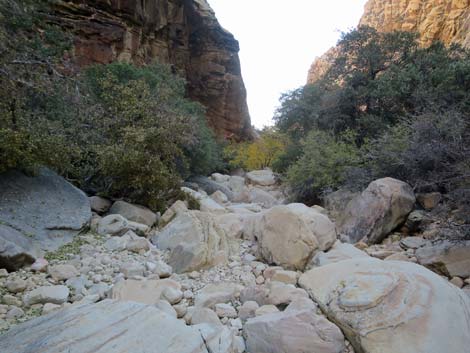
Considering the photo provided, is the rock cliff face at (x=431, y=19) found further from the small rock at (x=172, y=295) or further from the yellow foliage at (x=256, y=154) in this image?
the small rock at (x=172, y=295)

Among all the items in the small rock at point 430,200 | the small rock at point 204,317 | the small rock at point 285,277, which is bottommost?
the small rock at point 204,317

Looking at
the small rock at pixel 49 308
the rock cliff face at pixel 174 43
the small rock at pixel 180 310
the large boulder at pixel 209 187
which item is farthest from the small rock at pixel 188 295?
the rock cliff face at pixel 174 43

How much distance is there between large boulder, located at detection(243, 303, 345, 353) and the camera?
2.34 metres

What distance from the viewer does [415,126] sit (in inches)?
264

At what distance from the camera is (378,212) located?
5.30 metres

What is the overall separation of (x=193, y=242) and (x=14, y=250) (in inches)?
79.2

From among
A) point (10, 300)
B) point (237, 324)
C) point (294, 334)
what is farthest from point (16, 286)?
point (294, 334)

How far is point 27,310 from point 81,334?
111 cm

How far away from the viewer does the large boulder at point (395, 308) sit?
7.37 ft

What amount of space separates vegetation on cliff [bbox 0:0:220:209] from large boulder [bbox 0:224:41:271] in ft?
4.40

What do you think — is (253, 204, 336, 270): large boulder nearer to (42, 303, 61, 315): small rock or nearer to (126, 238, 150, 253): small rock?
(126, 238, 150, 253): small rock

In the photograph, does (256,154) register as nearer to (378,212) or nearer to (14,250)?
(378,212)

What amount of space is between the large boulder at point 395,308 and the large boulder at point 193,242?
1457 mm

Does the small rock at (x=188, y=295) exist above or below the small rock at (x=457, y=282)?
below
